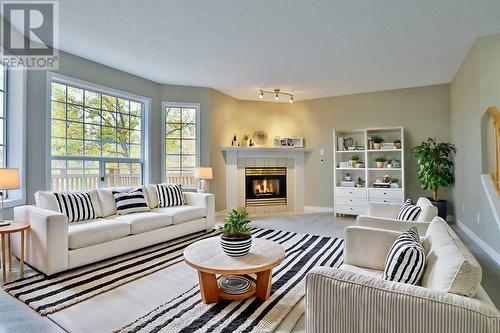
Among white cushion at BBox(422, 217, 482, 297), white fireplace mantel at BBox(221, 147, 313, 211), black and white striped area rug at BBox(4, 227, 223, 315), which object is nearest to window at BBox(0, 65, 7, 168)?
black and white striped area rug at BBox(4, 227, 223, 315)

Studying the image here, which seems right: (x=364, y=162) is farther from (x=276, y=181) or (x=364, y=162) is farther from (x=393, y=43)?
(x=393, y=43)

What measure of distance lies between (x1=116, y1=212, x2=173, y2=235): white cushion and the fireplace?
2.86m

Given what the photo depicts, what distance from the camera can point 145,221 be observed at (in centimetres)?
360

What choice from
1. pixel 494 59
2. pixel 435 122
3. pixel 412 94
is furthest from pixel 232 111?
pixel 494 59

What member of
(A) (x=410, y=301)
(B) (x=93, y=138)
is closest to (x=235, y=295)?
(A) (x=410, y=301)

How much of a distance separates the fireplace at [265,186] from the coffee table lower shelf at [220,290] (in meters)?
4.19

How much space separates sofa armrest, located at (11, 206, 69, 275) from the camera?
267 cm

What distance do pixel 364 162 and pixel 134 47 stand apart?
16.2 feet

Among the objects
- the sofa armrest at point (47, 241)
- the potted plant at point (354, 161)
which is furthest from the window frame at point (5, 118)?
the potted plant at point (354, 161)

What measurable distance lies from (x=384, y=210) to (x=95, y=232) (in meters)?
3.39

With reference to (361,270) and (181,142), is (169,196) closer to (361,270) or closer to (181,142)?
(181,142)

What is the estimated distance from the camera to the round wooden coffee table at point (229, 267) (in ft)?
6.91

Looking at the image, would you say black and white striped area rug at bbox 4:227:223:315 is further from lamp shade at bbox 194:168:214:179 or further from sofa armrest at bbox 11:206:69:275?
lamp shade at bbox 194:168:214:179

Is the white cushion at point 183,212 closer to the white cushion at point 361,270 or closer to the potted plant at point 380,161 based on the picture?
the white cushion at point 361,270
